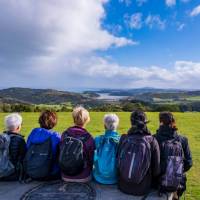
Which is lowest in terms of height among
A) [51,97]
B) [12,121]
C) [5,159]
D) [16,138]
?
[51,97]

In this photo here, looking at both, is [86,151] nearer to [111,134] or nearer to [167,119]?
[111,134]

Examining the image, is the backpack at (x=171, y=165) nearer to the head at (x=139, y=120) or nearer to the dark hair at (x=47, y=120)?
the head at (x=139, y=120)

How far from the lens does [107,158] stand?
16.6ft

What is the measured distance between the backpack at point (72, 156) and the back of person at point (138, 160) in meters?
0.68

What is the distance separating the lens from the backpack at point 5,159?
5.26m

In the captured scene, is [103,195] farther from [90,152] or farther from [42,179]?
[42,179]

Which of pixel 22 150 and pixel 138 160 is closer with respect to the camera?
pixel 138 160

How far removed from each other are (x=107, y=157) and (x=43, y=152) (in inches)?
44.5

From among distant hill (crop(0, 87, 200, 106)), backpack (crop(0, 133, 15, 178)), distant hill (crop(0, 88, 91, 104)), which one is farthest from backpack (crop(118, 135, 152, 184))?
distant hill (crop(0, 88, 91, 104))

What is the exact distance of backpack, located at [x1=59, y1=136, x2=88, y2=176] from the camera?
16.3 feet

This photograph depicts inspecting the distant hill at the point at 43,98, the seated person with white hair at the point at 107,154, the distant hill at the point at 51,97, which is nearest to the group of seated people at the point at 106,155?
the seated person with white hair at the point at 107,154

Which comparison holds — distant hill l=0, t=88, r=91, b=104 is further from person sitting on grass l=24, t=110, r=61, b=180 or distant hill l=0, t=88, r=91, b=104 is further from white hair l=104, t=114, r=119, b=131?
white hair l=104, t=114, r=119, b=131

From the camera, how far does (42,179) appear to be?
5.32 metres

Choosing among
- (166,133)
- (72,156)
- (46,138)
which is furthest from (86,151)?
(166,133)
